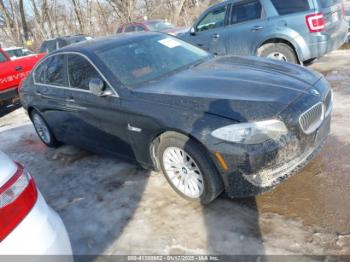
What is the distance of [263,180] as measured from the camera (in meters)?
2.95

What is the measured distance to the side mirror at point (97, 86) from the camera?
3.73 metres

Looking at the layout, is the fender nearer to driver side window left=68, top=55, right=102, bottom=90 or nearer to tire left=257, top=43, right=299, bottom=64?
tire left=257, top=43, right=299, bottom=64

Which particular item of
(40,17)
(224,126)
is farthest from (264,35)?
(40,17)

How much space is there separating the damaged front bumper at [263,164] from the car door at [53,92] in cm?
254

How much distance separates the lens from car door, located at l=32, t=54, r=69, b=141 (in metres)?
4.62

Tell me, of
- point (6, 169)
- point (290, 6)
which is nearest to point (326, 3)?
point (290, 6)

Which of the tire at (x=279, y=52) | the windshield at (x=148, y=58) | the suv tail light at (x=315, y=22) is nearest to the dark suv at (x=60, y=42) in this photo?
the tire at (x=279, y=52)

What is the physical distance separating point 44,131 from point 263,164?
154 inches

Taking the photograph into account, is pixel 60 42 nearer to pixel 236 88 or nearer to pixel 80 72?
pixel 80 72

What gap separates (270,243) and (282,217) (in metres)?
0.37

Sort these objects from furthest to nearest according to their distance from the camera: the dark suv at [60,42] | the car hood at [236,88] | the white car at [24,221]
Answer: the dark suv at [60,42], the car hood at [236,88], the white car at [24,221]

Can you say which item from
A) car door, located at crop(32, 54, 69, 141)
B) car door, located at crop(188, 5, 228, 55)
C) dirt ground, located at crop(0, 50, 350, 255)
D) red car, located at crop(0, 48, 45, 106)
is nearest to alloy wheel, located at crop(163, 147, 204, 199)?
dirt ground, located at crop(0, 50, 350, 255)

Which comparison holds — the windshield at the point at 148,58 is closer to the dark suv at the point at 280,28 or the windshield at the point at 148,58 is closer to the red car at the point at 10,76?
the dark suv at the point at 280,28

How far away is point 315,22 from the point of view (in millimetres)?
6633
